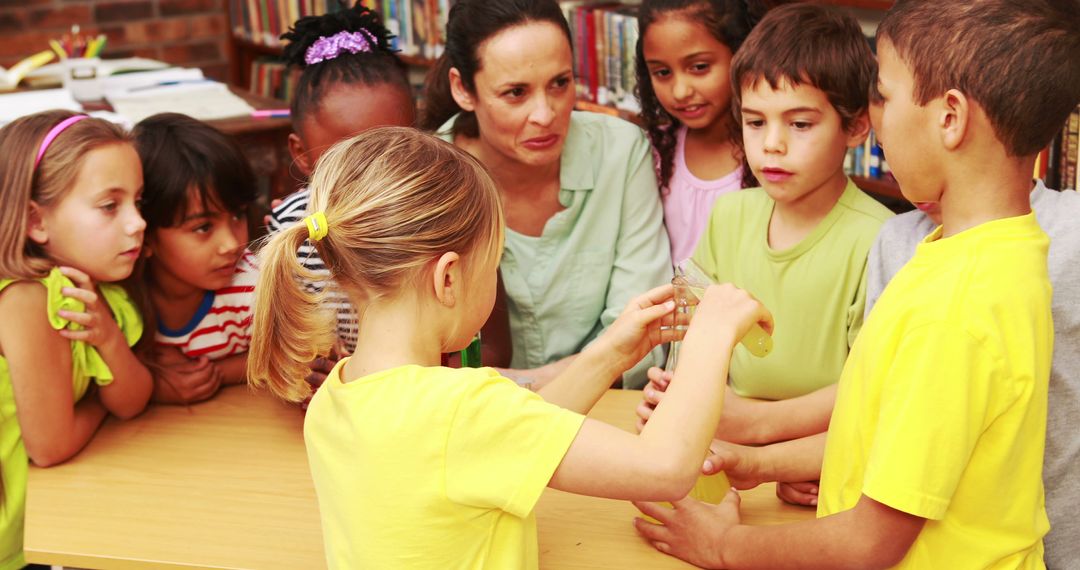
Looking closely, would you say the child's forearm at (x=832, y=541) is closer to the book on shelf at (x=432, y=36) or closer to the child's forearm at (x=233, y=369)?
the child's forearm at (x=233, y=369)

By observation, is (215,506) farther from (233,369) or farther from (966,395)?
(966,395)

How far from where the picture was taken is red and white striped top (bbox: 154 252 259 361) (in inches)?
76.3

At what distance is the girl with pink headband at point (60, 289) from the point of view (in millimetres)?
1676

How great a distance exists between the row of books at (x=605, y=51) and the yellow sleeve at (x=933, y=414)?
82.7 inches

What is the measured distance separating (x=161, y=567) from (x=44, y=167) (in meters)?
0.69

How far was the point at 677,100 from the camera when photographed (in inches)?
83.5

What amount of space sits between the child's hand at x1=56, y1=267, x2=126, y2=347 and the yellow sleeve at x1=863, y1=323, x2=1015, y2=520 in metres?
1.19

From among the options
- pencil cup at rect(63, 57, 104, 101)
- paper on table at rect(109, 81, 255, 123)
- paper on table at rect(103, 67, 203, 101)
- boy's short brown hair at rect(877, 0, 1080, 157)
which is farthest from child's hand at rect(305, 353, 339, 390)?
pencil cup at rect(63, 57, 104, 101)

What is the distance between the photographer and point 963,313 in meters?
1.07

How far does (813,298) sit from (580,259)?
53 cm

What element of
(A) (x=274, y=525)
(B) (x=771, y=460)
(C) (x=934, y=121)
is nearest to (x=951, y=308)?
(C) (x=934, y=121)

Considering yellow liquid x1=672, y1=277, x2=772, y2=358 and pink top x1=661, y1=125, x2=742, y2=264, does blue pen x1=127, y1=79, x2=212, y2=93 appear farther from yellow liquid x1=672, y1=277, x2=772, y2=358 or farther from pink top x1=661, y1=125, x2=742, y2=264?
yellow liquid x1=672, y1=277, x2=772, y2=358

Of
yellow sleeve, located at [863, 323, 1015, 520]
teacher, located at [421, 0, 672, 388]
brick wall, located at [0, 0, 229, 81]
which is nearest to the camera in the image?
yellow sleeve, located at [863, 323, 1015, 520]

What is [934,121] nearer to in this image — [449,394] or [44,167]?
[449,394]
